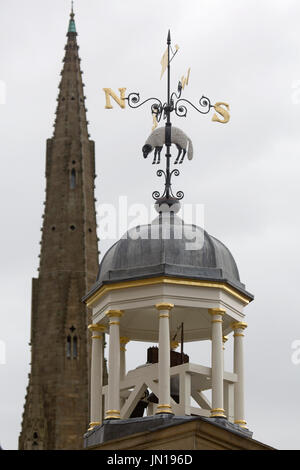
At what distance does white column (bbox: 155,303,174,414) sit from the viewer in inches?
1660

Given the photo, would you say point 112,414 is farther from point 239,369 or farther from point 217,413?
point 239,369

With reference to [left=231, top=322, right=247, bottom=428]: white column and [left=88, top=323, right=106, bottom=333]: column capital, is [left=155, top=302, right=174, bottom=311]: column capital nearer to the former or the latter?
[left=231, top=322, right=247, bottom=428]: white column

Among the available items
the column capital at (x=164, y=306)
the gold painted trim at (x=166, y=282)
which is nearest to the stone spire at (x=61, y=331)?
the gold painted trim at (x=166, y=282)

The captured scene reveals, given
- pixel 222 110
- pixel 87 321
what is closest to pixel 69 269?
pixel 87 321

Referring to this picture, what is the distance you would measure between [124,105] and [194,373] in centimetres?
826

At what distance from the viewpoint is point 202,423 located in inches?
1593

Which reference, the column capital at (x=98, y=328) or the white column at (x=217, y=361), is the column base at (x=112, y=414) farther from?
the column capital at (x=98, y=328)

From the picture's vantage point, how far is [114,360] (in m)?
43.9

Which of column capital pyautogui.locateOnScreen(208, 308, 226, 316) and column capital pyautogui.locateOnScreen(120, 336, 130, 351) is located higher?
column capital pyautogui.locateOnScreen(120, 336, 130, 351)

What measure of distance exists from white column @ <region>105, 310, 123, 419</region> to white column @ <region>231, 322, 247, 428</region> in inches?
130

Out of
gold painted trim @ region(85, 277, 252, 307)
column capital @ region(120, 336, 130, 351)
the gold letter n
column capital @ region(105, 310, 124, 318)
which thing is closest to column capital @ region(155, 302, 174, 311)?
gold painted trim @ region(85, 277, 252, 307)

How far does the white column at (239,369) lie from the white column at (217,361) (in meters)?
1.50

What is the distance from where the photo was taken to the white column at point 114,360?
1719 inches

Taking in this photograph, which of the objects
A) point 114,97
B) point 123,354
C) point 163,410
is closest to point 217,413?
point 163,410
